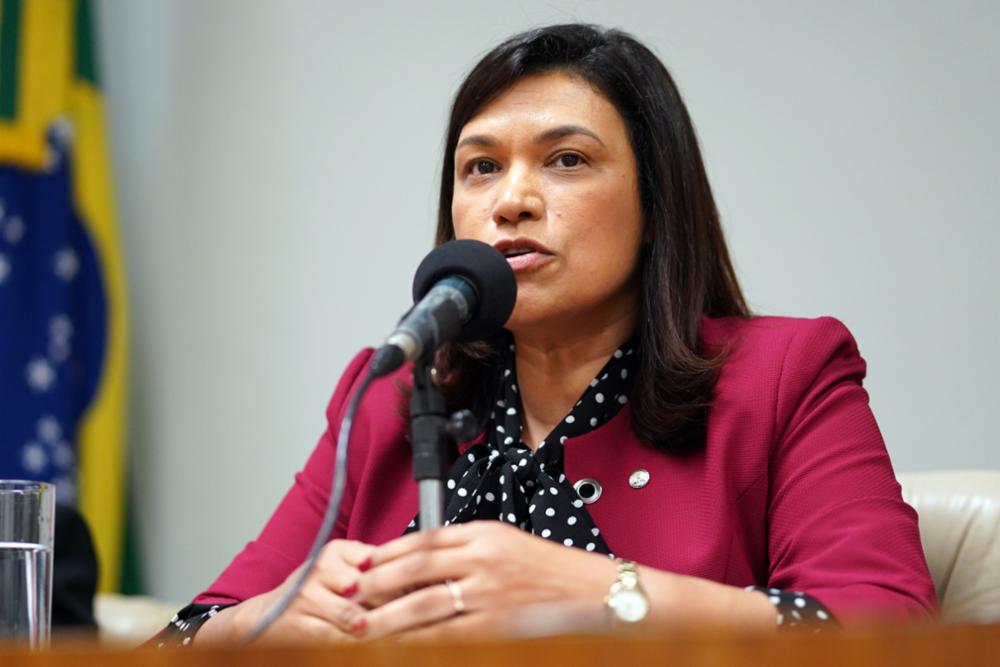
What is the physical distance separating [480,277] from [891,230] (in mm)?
1575

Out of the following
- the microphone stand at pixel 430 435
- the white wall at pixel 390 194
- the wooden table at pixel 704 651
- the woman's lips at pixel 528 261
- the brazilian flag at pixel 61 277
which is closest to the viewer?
the wooden table at pixel 704 651

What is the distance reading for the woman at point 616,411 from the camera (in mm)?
1453

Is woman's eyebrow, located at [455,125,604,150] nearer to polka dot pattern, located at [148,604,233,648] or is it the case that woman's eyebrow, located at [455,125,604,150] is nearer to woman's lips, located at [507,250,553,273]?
woman's lips, located at [507,250,553,273]

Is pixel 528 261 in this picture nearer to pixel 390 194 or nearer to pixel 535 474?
pixel 535 474

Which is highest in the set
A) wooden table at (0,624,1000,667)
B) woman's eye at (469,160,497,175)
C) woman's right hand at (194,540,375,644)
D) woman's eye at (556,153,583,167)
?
woman's eye at (556,153,583,167)

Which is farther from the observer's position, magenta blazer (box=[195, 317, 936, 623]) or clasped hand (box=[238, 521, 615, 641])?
magenta blazer (box=[195, 317, 936, 623])

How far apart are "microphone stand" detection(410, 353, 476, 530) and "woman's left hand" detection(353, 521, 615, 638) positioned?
70mm

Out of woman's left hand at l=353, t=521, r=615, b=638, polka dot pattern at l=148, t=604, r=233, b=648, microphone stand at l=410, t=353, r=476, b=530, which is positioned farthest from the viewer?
polka dot pattern at l=148, t=604, r=233, b=648

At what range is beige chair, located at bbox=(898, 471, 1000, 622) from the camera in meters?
1.70

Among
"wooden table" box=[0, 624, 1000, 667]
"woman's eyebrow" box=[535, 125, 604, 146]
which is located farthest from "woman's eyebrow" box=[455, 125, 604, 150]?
"wooden table" box=[0, 624, 1000, 667]

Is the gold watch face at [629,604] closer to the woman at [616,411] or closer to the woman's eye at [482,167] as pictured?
the woman at [616,411]

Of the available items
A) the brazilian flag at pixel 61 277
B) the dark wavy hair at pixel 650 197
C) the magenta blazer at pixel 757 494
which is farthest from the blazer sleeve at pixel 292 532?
the brazilian flag at pixel 61 277

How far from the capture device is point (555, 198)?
5.79ft

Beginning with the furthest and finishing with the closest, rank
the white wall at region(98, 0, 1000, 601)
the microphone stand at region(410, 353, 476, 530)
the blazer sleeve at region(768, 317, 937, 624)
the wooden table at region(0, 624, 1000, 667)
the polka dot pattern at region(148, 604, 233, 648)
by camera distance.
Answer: the white wall at region(98, 0, 1000, 601)
the polka dot pattern at region(148, 604, 233, 648)
the blazer sleeve at region(768, 317, 937, 624)
the microphone stand at region(410, 353, 476, 530)
the wooden table at region(0, 624, 1000, 667)
